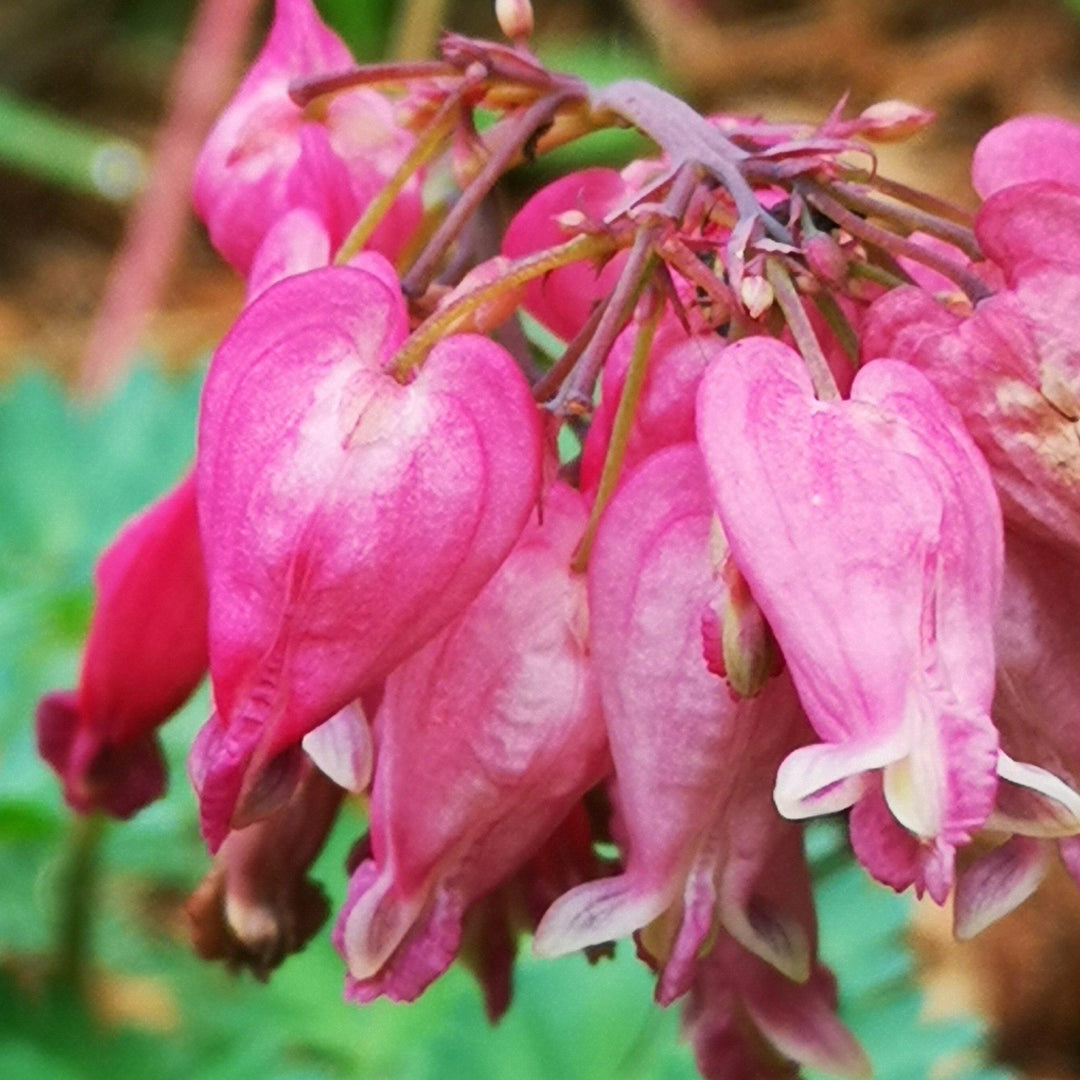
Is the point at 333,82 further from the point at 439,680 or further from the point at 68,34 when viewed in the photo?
the point at 68,34

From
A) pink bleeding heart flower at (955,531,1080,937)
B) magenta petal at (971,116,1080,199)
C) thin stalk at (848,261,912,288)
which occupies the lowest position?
pink bleeding heart flower at (955,531,1080,937)

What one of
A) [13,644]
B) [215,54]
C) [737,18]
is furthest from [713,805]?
[737,18]

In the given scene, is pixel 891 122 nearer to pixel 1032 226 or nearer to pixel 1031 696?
pixel 1032 226

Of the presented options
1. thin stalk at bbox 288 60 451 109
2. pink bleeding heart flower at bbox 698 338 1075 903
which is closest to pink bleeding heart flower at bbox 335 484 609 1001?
pink bleeding heart flower at bbox 698 338 1075 903

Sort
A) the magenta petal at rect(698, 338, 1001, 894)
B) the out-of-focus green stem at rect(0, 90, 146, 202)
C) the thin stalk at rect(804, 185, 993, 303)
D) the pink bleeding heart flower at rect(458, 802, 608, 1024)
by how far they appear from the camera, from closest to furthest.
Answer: the magenta petal at rect(698, 338, 1001, 894)
the thin stalk at rect(804, 185, 993, 303)
the pink bleeding heart flower at rect(458, 802, 608, 1024)
the out-of-focus green stem at rect(0, 90, 146, 202)

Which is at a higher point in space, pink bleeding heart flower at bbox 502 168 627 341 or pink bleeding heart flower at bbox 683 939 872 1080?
pink bleeding heart flower at bbox 502 168 627 341

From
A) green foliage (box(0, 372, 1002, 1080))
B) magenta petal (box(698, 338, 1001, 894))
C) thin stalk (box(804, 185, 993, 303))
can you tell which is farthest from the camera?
green foliage (box(0, 372, 1002, 1080))

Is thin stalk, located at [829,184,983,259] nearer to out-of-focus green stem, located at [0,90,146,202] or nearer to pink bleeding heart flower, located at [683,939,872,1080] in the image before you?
pink bleeding heart flower, located at [683,939,872,1080]

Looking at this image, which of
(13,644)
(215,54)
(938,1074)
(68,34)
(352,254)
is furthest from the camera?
(68,34)
